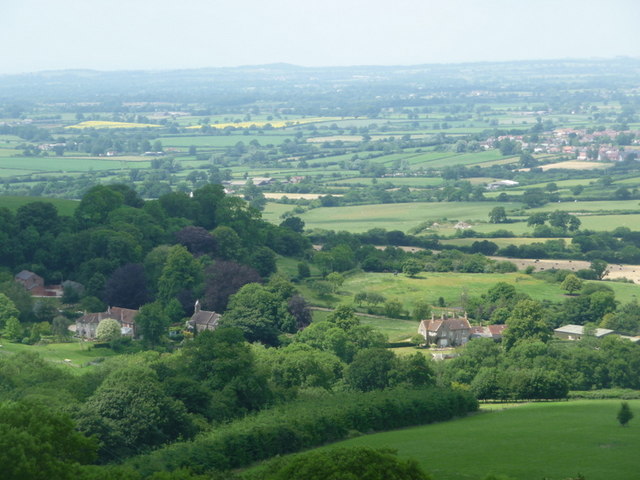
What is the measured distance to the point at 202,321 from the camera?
58.0 m

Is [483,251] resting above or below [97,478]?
below

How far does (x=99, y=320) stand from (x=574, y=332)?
975 inches

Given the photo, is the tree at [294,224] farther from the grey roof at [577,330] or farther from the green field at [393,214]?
the grey roof at [577,330]

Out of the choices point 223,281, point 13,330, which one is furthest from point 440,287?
point 13,330

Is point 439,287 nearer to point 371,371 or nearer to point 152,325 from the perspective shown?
point 152,325

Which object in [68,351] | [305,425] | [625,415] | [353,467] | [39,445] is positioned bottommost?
[68,351]

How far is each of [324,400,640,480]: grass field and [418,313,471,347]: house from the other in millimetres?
14614

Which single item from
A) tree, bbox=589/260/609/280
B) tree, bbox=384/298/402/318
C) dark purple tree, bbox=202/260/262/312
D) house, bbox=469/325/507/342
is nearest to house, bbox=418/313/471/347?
house, bbox=469/325/507/342

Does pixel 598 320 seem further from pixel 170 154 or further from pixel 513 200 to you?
pixel 170 154

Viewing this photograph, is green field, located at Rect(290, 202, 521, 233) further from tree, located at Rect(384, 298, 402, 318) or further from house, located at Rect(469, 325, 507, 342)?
house, located at Rect(469, 325, 507, 342)

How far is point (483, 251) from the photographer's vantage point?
79.9 metres

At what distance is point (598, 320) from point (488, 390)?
17228mm

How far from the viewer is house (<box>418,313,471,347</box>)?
56.8 metres

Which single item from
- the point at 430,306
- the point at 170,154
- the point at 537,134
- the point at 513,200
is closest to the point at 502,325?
the point at 430,306
